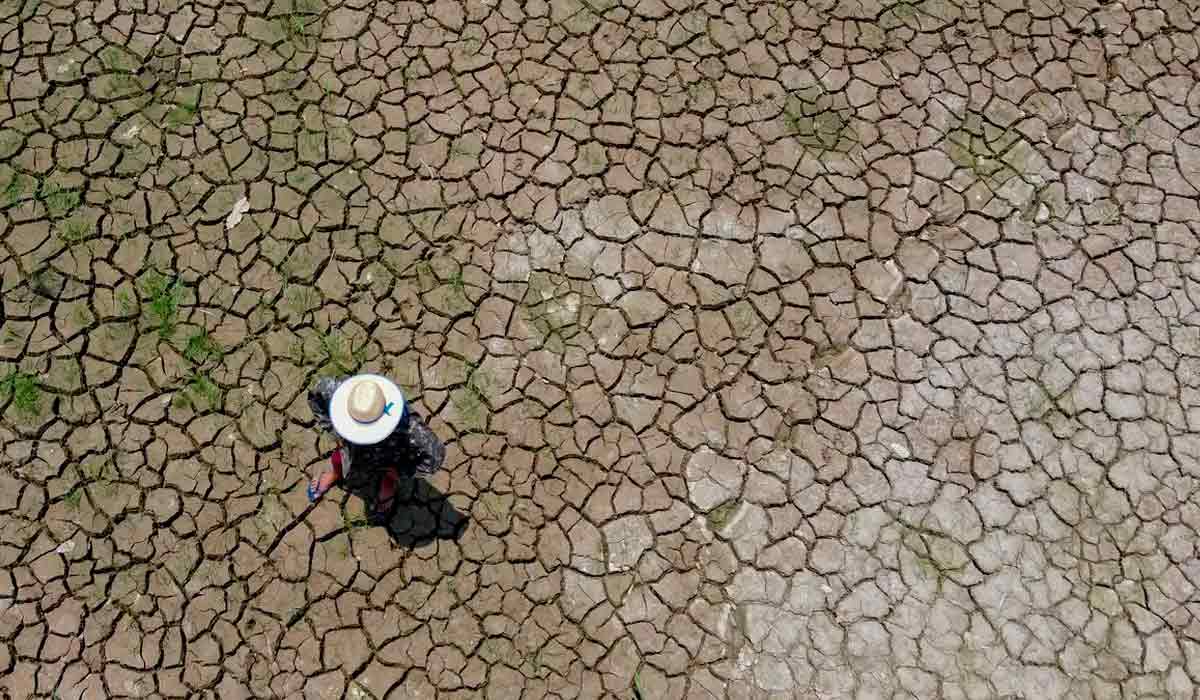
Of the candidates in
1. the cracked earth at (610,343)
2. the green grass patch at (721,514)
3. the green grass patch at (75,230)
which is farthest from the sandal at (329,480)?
the green grass patch at (75,230)

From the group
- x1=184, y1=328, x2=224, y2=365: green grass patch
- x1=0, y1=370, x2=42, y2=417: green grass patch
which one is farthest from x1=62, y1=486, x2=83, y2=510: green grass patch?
x1=184, y1=328, x2=224, y2=365: green grass patch

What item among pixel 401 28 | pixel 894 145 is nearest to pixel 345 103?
pixel 401 28

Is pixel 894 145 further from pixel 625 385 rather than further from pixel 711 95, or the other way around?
pixel 625 385

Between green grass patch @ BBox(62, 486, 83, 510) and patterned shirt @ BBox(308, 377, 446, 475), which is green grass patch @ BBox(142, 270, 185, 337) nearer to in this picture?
green grass patch @ BBox(62, 486, 83, 510)

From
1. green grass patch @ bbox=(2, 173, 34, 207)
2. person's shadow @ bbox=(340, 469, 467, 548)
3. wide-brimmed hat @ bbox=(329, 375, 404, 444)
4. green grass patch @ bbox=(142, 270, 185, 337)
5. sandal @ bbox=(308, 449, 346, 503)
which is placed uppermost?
wide-brimmed hat @ bbox=(329, 375, 404, 444)

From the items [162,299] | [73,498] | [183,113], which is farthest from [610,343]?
[183,113]

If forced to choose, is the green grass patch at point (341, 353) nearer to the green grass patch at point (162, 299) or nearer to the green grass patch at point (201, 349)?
the green grass patch at point (201, 349)
